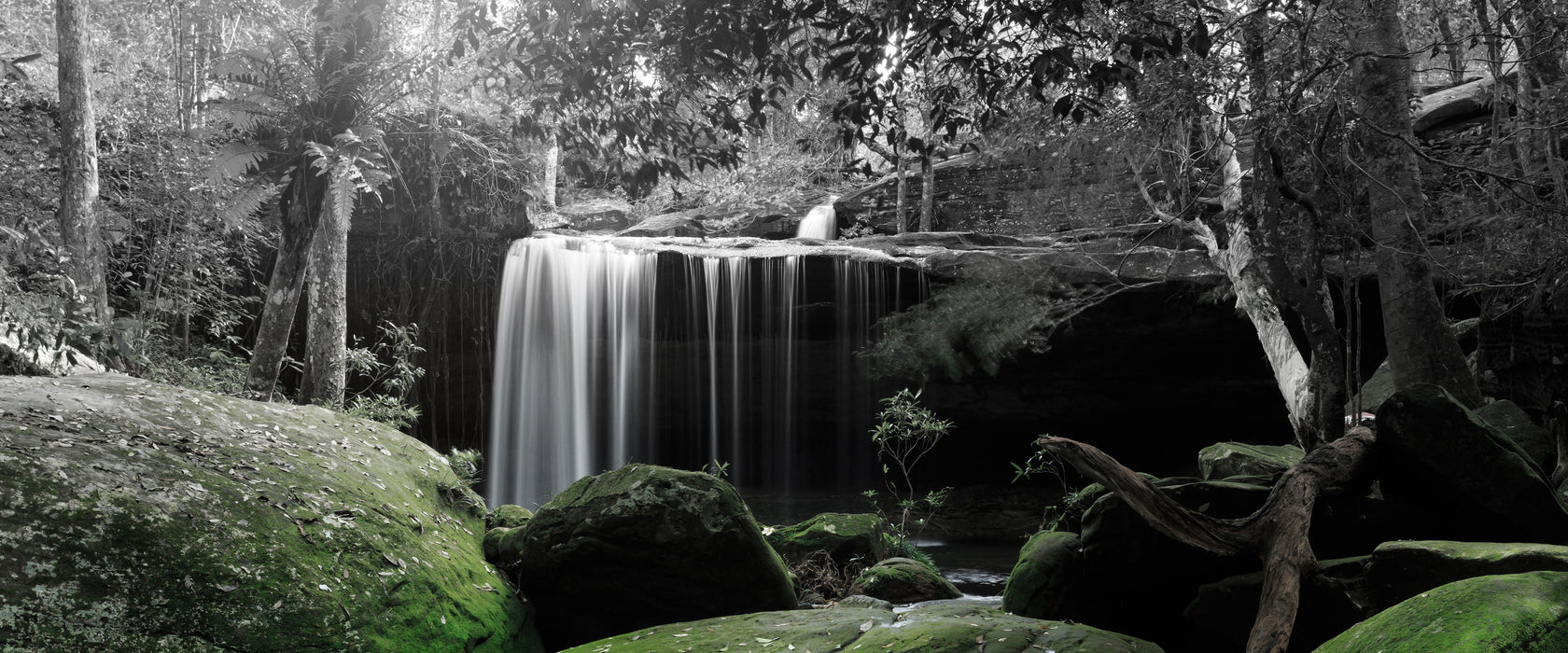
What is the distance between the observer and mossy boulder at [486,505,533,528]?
20.4 feet

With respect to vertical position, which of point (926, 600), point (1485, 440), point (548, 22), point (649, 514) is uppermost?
point (548, 22)

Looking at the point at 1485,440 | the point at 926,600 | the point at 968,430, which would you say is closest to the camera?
the point at 1485,440

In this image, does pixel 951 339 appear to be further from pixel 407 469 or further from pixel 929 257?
pixel 407 469

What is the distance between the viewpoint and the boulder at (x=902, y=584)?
6602 millimetres

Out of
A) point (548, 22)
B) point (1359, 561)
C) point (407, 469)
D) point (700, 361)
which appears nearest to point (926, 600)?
point (1359, 561)

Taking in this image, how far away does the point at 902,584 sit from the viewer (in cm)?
668

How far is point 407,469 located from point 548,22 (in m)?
2.91

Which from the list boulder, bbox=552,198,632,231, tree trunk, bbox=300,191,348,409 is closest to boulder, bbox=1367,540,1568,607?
tree trunk, bbox=300,191,348,409

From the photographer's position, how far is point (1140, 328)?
1264 centimetres

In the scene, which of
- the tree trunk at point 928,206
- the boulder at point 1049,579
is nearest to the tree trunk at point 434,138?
the tree trunk at point 928,206

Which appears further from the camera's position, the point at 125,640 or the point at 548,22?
the point at 548,22

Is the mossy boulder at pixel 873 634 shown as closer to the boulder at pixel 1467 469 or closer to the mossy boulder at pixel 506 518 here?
the boulder at pixel 1467 469

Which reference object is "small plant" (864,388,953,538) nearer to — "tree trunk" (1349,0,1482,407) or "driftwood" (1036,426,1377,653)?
"tree trunk" (1349,0,1482,407)

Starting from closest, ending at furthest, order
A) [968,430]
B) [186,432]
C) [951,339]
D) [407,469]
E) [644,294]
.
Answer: [186,432]
[407,469]
[951,339]
[644,294]
[968,430]
